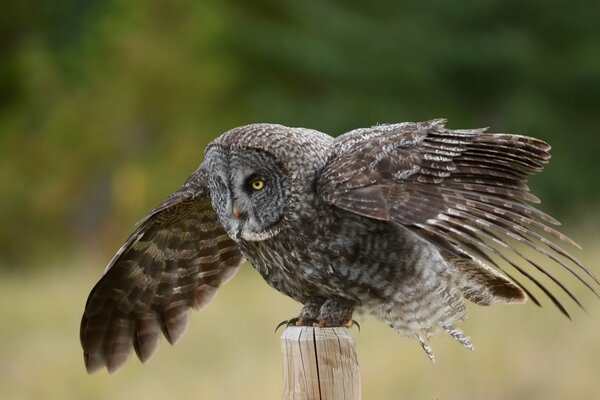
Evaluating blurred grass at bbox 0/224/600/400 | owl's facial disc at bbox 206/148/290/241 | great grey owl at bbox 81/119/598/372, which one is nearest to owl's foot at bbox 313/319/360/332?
great grey owl at bbox 81/119/598/372

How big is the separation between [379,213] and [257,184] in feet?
2.40

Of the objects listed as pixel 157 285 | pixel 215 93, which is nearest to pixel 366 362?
pixel 157 285

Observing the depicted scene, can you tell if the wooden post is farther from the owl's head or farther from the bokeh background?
the bokeh background

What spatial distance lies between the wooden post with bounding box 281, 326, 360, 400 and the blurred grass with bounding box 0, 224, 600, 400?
3351 millimetres

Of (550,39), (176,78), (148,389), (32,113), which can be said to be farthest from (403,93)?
(148,389)

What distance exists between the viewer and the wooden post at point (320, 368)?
12.7 feet

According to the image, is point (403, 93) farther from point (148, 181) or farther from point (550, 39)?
point (148, 181)

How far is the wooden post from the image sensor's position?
12.7 ft

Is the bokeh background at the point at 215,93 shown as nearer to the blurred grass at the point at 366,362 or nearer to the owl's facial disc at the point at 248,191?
the blurred grass at the point at 366,362

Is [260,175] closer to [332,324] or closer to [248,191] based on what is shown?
[248,191]

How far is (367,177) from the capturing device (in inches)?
169

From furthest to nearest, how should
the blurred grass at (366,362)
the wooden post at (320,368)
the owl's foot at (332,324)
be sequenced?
the blurred grass at (366,362) < the owl's foot at (332,324) < the wooden post at (320,368)

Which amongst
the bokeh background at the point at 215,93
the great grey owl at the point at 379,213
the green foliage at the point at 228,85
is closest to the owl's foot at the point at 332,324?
the great grey owl at the point at 379,213

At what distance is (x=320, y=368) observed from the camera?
3.87 m
